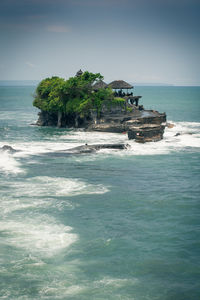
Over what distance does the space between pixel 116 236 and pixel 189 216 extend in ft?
22.4

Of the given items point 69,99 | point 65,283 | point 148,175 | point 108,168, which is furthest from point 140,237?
point 69,99

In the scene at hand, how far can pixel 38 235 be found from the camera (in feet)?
87.4

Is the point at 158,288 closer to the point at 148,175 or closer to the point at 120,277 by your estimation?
the point at 120,277

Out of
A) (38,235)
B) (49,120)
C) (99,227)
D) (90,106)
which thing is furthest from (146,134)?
(38,235)

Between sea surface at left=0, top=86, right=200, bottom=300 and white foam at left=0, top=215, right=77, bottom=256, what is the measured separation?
0.21ft

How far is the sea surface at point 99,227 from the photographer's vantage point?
2125 cm

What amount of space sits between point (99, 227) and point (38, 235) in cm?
443

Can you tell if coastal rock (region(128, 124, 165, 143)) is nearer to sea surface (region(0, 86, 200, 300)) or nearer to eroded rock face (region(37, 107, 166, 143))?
eroded rock face (region(37, 107, 166, 143))

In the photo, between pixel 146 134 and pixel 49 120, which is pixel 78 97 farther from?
pixel 146 134

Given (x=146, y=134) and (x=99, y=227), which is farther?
(x=146, y=134)

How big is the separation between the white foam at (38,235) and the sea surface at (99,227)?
0.21 feet

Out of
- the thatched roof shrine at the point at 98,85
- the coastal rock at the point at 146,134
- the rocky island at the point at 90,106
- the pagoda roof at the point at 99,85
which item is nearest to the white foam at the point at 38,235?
the coastal rock at the point at 146,134

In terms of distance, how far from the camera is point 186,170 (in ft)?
147

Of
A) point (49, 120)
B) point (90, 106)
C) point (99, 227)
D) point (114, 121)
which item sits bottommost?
point (99, 227)
